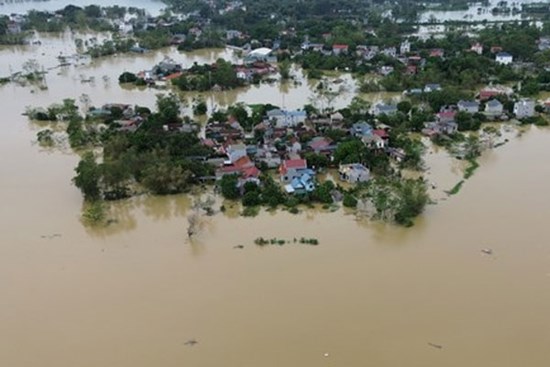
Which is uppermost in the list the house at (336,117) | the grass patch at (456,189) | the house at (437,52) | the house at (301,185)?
the house at (437,52)

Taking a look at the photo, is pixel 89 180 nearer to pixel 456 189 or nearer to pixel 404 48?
pixel 456 189

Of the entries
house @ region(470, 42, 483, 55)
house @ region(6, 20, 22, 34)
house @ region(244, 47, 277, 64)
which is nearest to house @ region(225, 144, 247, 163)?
house @ region(244, 47, 277, 64)

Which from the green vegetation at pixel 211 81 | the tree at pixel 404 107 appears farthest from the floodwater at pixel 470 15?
the tree at pixel 404 107

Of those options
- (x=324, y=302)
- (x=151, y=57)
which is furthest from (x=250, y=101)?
(x=324, y=302)

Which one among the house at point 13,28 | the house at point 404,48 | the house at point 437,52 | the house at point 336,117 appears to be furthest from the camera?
the house at point 13,28

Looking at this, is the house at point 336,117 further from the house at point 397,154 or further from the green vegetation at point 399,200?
the green vegetation at point 399,200

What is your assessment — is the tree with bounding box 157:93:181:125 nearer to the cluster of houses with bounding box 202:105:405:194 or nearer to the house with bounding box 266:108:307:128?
the cluster of houses with bounding box 202:105:405:194

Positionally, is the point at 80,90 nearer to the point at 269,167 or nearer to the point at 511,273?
the point at 269,167
